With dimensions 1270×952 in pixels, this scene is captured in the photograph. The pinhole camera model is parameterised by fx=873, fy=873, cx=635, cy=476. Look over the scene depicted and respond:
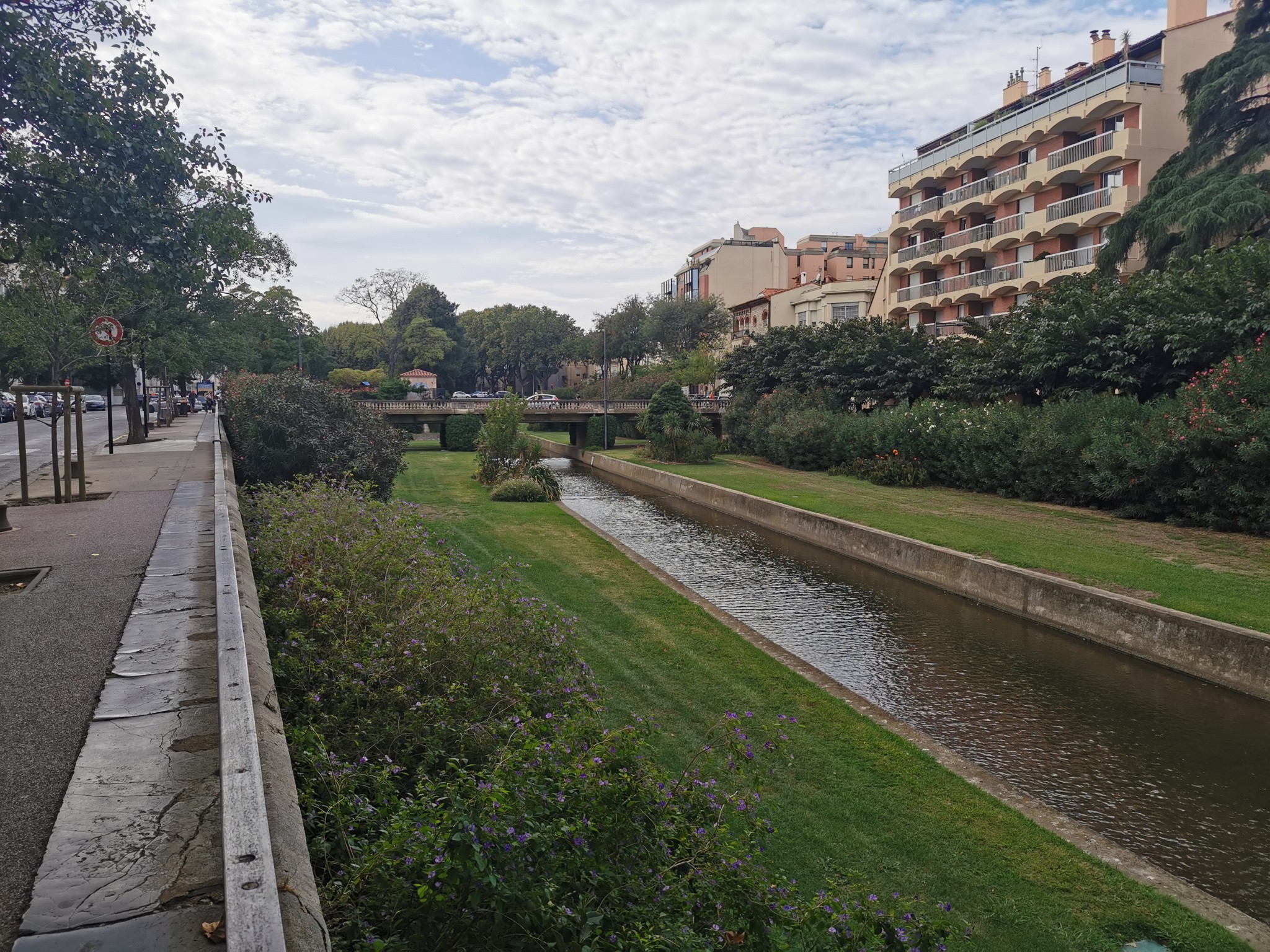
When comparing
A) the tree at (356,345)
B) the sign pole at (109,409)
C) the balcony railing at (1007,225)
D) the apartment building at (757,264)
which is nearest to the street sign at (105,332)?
the sign pole at (109,409)

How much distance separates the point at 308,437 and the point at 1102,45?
39.5 metres

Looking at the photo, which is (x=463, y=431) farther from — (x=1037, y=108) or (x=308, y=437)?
(x=308, y=437)

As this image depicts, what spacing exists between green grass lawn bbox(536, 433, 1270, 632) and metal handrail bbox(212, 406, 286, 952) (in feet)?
35.5

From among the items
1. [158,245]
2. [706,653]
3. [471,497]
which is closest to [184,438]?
[471,497]

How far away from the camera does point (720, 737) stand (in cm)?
575

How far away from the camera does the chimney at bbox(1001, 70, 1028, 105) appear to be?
4281 cm

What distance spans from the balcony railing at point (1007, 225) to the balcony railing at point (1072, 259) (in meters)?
2.75

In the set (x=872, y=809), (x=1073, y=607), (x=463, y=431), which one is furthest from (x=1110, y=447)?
(x=463, y=431)

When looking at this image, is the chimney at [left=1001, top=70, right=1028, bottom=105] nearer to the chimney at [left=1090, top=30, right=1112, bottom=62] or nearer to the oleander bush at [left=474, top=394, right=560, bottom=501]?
the chimney at [left=1090, top=30, right=1112, bottom=62]

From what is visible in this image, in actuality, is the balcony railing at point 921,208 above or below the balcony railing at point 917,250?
above

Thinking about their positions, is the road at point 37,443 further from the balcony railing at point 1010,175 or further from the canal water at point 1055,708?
the balcony railing at point 1010,175

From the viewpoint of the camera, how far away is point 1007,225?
3756 cm

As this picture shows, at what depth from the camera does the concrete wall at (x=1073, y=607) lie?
974cm

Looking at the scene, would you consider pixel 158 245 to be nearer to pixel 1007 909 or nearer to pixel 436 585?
pixel 436 585
